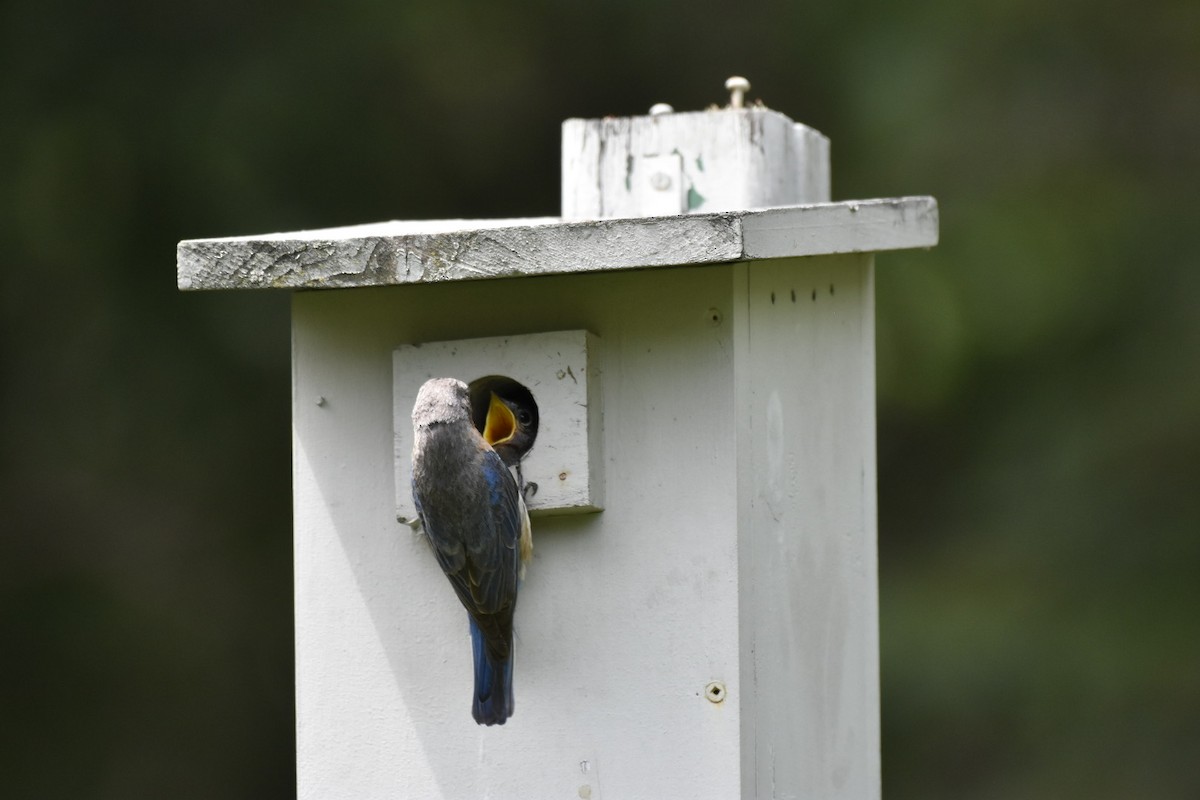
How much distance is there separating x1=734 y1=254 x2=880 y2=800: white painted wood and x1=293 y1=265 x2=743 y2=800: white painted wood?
5cm

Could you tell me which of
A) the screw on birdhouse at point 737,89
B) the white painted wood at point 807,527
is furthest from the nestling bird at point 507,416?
the screw on birdhouse at point 737,89

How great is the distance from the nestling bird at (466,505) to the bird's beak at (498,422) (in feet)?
0.57

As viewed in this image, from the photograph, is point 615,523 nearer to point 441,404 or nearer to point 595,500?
point 595,500

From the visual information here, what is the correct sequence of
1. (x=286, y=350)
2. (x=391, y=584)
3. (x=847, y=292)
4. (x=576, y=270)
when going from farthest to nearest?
(x=286, y=350) → (x=847, y=292) → (x=391, y=584) → (x=576, y=270)

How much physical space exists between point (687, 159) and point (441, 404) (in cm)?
84

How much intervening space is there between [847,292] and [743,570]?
1.88 feet

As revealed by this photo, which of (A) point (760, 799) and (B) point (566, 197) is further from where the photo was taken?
(B) point (566, 197)

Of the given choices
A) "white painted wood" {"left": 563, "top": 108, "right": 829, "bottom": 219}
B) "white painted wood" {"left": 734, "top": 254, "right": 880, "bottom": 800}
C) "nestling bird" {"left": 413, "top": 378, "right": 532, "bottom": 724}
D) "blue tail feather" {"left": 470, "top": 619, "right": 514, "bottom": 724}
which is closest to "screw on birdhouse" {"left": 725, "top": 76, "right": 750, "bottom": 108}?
"white painted wood" {"left": 563, "top": 108, "right": 829, "bottom": 219}

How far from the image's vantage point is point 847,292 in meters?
2.85

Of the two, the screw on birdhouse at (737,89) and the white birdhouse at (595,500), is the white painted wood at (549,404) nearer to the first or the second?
the white birdhouse at (595,500)

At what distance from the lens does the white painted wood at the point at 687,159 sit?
302 centimetres

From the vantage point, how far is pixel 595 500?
8.16 feet

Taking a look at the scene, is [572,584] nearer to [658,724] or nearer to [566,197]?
[658,724]

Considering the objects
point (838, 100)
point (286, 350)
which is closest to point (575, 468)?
point (286, 350)
